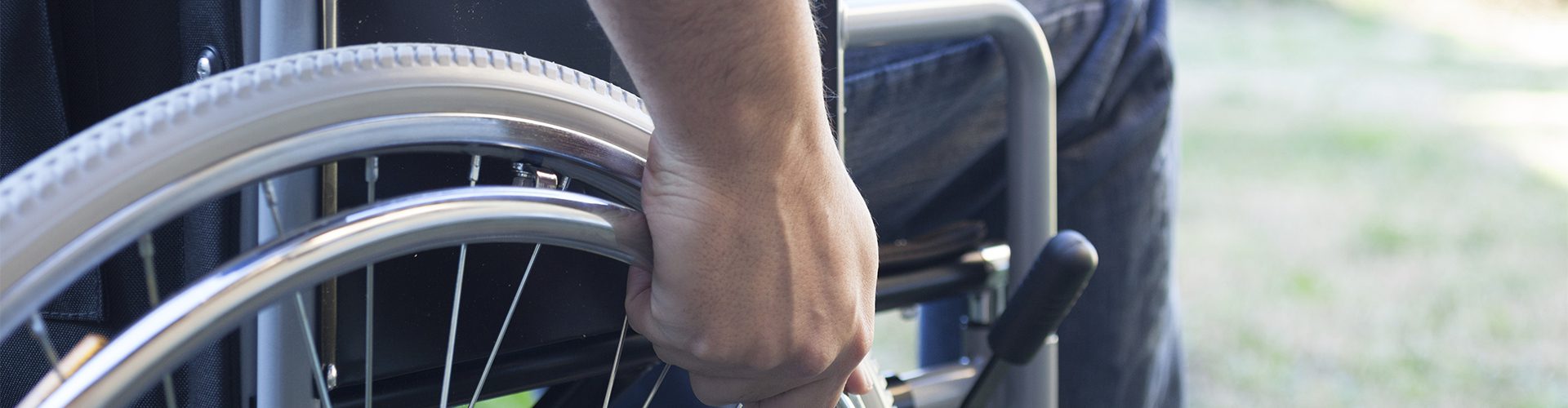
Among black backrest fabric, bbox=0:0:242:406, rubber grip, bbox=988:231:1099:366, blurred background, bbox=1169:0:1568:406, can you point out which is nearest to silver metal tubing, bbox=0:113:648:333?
black backrest fabric, bbox=0:0:242:406

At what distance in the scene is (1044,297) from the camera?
54 centimetres

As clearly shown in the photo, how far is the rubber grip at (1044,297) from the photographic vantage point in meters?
0.52

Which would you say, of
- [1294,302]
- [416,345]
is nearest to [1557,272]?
[1294,302]

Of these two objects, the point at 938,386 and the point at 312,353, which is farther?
the point at 938,386

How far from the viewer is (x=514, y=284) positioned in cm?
43

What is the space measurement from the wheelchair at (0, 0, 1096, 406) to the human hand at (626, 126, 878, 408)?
2 cm

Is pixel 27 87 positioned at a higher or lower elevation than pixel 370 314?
higher

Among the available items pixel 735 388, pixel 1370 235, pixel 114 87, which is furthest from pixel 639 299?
pixel 1370 235

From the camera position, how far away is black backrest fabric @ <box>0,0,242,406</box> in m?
0.40

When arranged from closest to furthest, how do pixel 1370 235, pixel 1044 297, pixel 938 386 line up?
pixel 1044 297 → pixel 938 386 → pixel 1370 235

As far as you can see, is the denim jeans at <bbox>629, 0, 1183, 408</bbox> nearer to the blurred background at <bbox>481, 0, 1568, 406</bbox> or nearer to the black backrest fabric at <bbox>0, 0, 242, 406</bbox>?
the blurred background at <bbox>481, 0, 1568, 406</bbox>

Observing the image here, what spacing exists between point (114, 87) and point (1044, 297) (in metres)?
0.37

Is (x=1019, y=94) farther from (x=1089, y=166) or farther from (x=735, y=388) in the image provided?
(x=735, y=388)

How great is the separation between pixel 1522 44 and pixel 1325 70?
1076 millimetres
